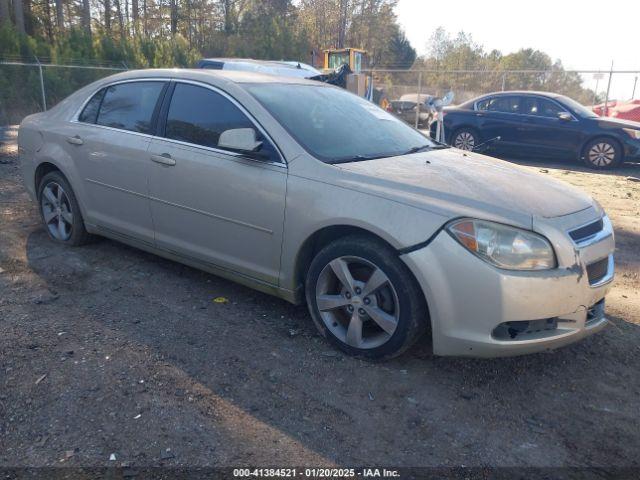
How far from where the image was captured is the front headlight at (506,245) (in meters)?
2.87

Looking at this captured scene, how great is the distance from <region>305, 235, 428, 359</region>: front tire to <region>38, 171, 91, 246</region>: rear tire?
265 centimetres

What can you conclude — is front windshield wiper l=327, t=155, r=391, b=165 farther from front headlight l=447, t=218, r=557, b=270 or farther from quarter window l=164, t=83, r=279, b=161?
front headlight l=447, t=218, r=557, b=270

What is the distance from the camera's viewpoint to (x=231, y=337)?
11.9 ft

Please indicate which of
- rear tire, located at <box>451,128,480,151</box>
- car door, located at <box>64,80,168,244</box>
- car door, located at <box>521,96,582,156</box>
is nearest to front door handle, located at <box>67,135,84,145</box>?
car door, located at <box>64,80,168,244</box>

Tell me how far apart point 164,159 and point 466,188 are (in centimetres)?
220

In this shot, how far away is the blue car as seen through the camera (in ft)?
37.3

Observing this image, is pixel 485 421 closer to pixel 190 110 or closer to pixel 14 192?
pixel 190 110

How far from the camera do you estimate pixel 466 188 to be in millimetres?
3207

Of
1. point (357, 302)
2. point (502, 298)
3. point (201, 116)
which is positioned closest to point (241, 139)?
point (201, 116)

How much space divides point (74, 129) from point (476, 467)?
4229 mm

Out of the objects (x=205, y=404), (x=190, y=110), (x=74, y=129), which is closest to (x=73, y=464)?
(x=205, y=404)

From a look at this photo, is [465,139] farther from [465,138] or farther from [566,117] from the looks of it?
[566,117]

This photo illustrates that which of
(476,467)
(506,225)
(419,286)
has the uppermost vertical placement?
(506,225)

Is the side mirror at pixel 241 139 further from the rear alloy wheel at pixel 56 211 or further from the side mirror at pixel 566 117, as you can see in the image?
the side mirror at pixel 566 117
